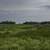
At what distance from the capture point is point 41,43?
47.6 inches

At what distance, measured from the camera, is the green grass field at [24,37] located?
1.15 meters

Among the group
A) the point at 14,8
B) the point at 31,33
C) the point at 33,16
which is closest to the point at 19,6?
the point at 14,8

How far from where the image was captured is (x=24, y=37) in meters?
1.30

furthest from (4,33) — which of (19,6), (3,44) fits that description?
(19,6)

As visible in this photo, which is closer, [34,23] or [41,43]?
[41,43]

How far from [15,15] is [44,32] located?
338 millimetres

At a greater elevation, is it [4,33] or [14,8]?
[14,8]

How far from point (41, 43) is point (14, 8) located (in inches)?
17.9

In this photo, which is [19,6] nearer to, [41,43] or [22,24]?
[22,24]

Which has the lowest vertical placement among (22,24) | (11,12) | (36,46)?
(36,46)

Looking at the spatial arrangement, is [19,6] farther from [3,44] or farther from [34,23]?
[3,44]

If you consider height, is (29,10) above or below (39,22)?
above

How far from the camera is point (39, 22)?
1.39 meters

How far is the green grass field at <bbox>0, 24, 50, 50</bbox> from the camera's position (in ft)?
3.79
